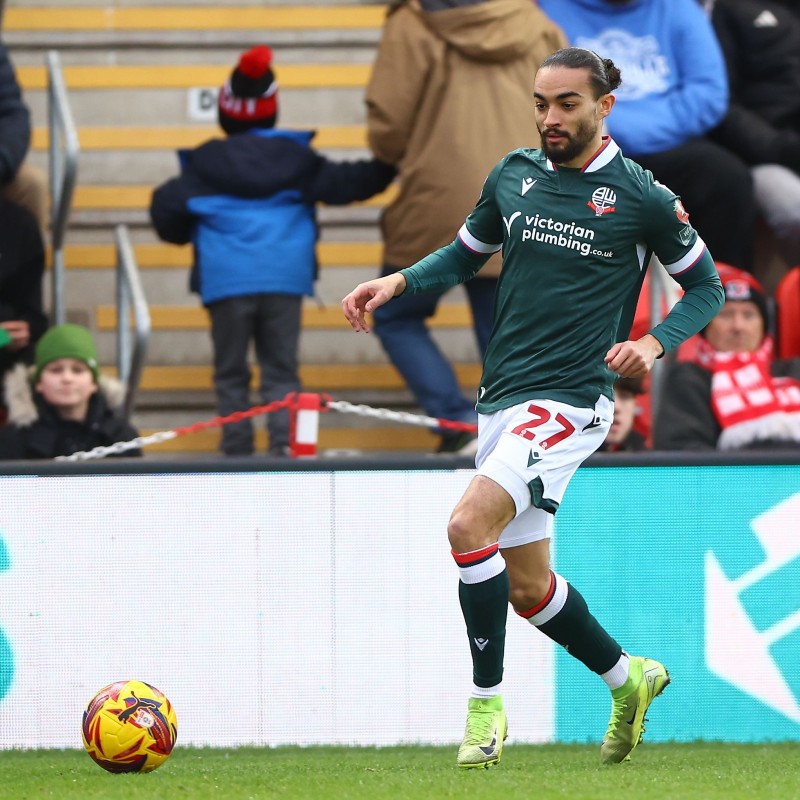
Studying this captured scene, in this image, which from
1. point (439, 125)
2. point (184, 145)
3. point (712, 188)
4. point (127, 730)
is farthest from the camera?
point (184, 145)

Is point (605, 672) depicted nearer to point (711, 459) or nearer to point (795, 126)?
point (711, 459)

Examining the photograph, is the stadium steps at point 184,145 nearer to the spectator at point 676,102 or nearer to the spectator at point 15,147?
the spectator at point 15,147

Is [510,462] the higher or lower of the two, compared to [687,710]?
higher

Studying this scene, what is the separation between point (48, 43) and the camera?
10180 millimetres

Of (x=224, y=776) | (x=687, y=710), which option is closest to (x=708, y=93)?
(x=687, y=710)

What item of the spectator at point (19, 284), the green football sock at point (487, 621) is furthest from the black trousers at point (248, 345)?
the green football sock at point (487, 621)

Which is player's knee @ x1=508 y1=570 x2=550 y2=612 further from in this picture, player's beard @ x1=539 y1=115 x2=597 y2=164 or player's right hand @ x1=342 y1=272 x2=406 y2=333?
player's beard @ x1=539 y1=115 x2=597 y2=164

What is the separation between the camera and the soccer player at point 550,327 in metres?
4.91

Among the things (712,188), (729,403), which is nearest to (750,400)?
(729,403)

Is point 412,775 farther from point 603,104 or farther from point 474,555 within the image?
point 603,104

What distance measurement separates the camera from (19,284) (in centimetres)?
827

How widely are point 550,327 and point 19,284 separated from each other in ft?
13.3

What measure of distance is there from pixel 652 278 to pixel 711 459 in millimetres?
1763

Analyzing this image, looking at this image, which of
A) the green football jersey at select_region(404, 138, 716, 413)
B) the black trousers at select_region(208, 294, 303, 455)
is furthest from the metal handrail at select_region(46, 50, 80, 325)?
the green football jersey at select_region(404, 138, 716, 413)
